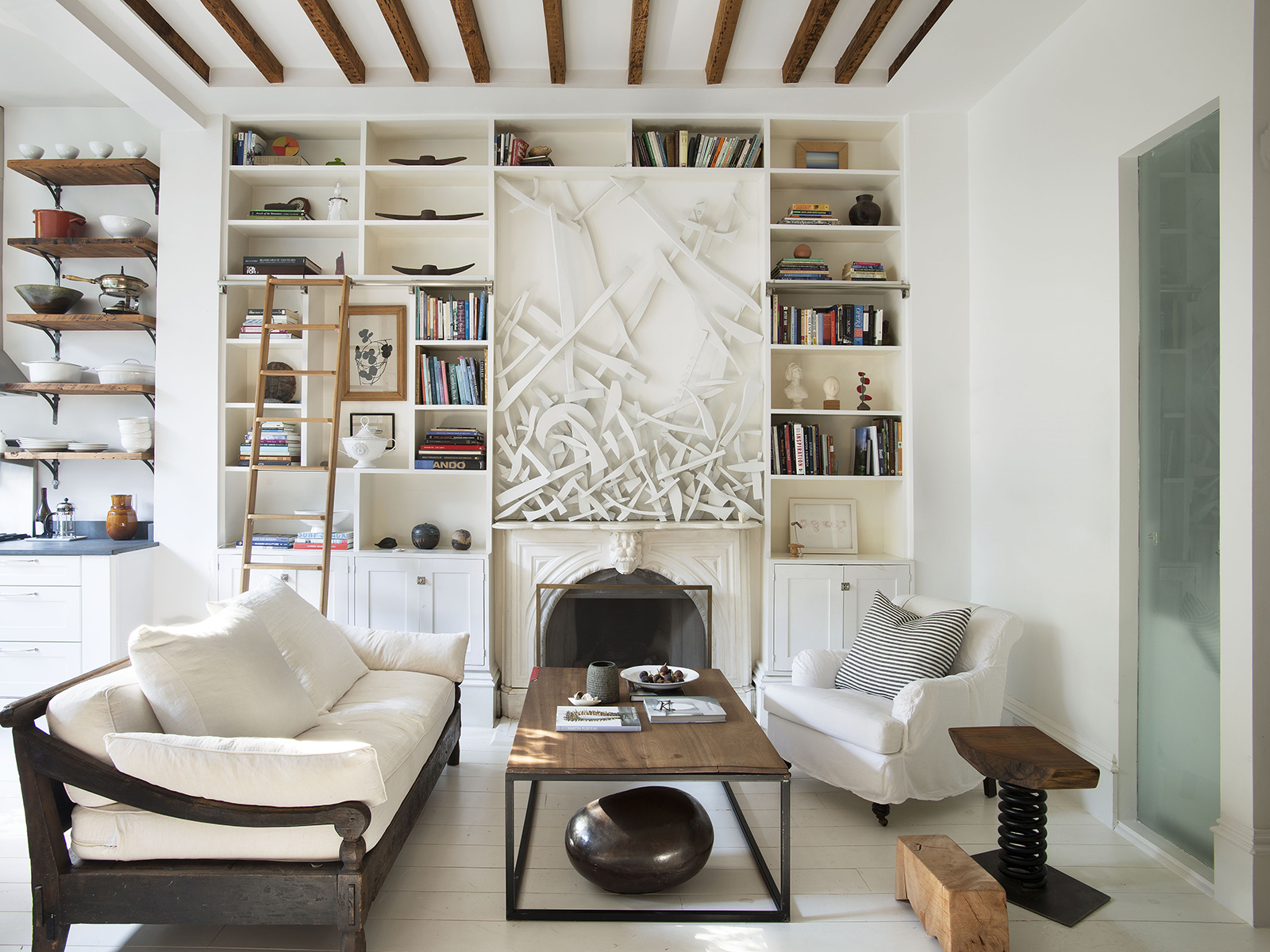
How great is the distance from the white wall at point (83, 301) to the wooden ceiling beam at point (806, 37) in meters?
3.50

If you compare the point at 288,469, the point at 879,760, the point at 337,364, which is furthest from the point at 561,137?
the point at 879,760

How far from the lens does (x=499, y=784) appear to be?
318 cm

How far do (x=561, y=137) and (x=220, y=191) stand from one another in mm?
1846

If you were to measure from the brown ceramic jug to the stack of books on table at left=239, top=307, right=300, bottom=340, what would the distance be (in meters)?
1.11

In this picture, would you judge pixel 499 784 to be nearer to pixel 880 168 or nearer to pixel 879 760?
pixel 879 760

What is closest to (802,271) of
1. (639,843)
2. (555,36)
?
(555,36)

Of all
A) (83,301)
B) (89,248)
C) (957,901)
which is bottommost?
(957,901)

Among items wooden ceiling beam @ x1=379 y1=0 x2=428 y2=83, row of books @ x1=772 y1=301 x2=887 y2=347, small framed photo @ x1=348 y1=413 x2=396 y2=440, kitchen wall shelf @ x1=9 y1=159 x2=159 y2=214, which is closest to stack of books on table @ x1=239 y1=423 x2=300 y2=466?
small framed photo @ x1=348 y1=413 x2=396 y2=440

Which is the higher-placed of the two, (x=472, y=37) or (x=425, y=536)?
(x=472, y=37)

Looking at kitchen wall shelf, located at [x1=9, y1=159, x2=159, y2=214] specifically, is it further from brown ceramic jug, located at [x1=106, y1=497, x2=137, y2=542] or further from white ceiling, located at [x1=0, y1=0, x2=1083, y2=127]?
brown ceramic jug, located at [x1=106, y1=497, x2=137, y2=542]

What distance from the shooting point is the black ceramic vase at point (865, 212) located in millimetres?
4129

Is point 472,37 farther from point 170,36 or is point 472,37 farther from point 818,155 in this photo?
point 818,155

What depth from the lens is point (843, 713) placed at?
2.81 metres

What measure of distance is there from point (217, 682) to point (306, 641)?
26.4 inches
